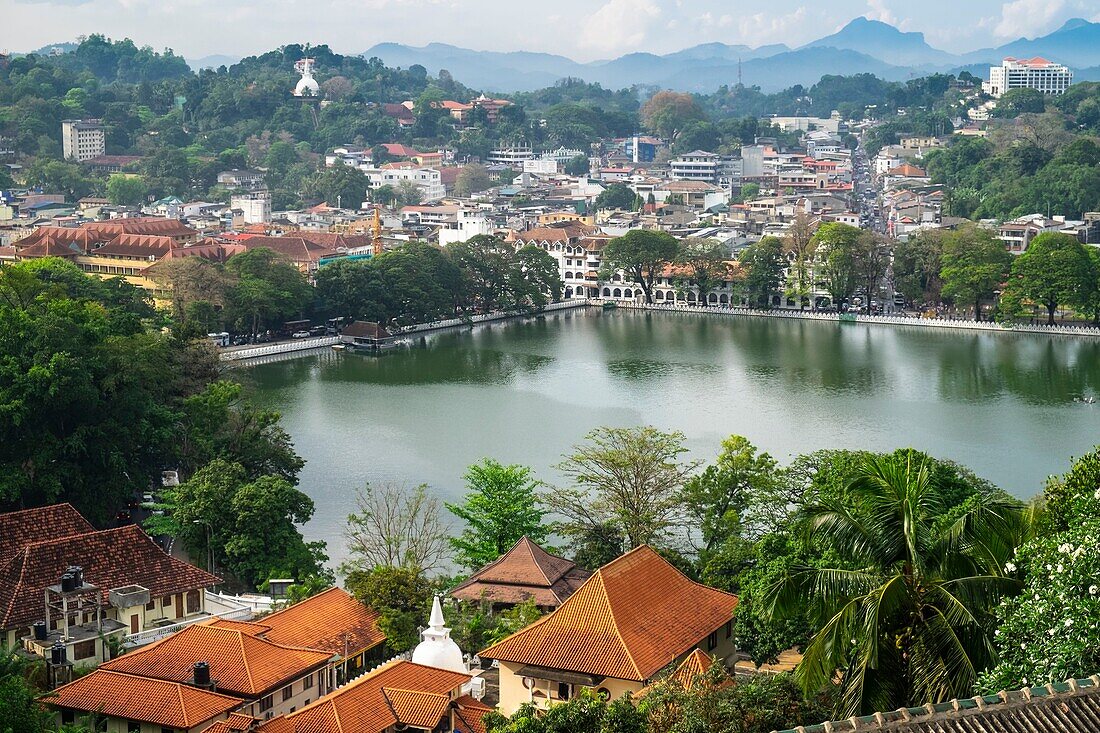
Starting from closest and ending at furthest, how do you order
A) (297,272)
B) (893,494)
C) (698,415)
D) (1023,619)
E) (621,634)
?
(1023,619), (893,494), (621,634), (698,415), (297,272)

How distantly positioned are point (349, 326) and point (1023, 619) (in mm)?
27636

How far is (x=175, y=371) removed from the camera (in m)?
21.1

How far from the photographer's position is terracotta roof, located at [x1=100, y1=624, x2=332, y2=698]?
11531 mm

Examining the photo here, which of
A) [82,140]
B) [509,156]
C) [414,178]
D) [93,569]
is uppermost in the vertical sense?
[82,140]

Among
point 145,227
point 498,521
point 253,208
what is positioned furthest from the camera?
point 253,208

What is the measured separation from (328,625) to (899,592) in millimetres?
6672

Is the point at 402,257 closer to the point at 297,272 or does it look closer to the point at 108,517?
the point at 297,272

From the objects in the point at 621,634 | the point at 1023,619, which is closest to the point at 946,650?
the point at 1023,619

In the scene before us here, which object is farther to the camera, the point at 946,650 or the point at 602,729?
the point at 602,729

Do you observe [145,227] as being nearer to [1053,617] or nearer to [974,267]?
[974,267]

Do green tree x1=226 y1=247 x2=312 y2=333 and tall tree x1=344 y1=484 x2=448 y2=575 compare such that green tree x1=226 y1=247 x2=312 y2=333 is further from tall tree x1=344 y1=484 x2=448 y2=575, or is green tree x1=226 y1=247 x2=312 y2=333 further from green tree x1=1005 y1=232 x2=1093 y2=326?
green tree x1=1005 y1=232 x2=1093 y2=326

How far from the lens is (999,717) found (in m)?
5.76

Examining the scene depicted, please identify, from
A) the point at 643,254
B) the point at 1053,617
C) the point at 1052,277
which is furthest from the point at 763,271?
the point at 1053,617

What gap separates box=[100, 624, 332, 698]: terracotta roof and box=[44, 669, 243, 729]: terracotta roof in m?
0.24
